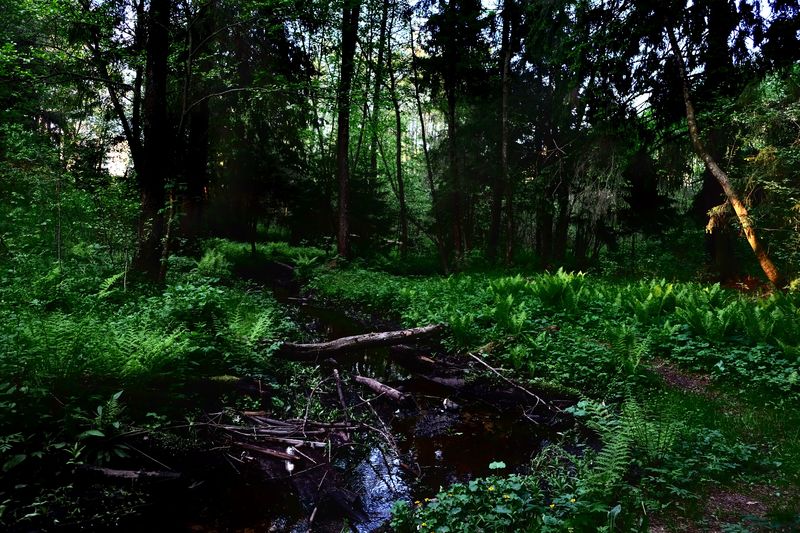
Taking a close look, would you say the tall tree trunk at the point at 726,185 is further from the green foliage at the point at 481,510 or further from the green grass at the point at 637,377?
the green foliage at the point at 481,510

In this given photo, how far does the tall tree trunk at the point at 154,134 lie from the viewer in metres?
8.38

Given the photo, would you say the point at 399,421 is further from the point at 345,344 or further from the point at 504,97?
the point at 504,97

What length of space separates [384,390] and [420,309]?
4171mm

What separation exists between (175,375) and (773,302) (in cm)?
1020

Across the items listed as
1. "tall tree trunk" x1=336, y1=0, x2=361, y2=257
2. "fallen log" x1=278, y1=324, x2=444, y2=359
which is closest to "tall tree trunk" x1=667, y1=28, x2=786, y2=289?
"fallen log" x1=278, y1=324, x2=444, y2=359

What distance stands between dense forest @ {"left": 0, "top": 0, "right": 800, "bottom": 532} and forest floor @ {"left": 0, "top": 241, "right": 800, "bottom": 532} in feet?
0.10

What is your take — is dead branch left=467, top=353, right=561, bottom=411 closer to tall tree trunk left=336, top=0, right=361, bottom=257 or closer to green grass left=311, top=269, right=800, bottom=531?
green grass left=311, top=269, right=800, bottom=531

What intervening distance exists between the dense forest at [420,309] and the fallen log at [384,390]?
38 millimetres

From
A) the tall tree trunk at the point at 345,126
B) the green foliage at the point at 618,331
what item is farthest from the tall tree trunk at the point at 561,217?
the tall tree trunk at the point at 345,126

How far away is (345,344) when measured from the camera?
742 cm

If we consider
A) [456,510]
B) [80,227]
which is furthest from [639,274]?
[80,227]

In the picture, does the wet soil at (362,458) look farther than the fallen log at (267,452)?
No

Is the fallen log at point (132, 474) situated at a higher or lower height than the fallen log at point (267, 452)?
higher

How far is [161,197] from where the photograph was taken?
28.7 ft
